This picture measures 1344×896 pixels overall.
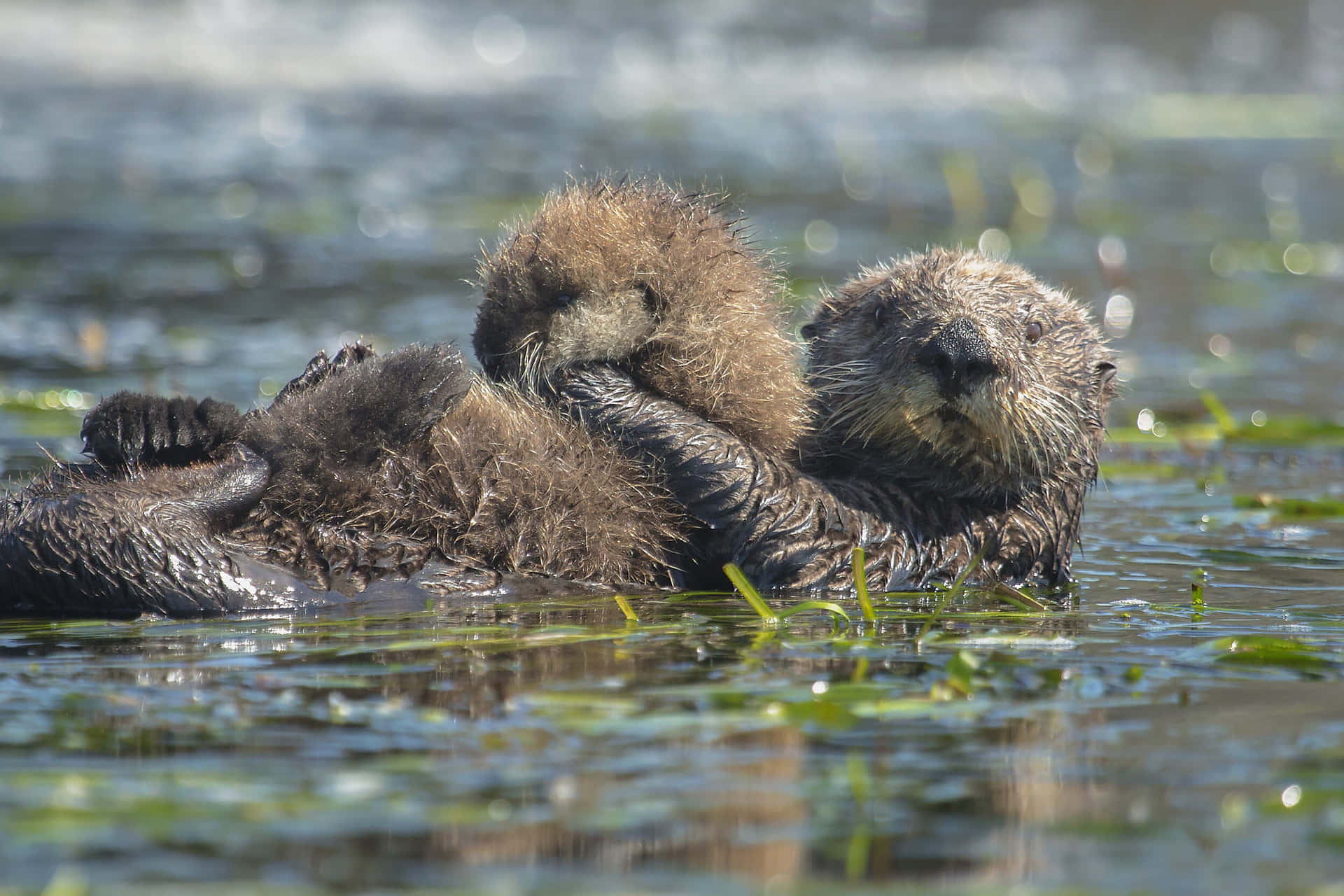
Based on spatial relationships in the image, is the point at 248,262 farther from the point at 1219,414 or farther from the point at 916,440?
the point at 916,440

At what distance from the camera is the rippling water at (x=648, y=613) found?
2613 mm

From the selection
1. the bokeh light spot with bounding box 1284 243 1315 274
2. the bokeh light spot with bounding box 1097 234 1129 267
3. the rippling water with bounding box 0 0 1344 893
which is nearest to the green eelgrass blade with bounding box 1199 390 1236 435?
the rippling water with bounding box 0 0 1344 893

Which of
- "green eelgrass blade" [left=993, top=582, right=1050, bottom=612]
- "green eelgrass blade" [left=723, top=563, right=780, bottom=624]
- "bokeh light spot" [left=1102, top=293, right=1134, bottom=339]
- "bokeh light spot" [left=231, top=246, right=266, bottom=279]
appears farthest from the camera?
"bokeh light spot" [left=231, top=246, right=266, bottom=279]

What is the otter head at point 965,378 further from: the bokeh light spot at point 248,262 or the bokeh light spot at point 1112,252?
the bokeh light spot at point 248,262

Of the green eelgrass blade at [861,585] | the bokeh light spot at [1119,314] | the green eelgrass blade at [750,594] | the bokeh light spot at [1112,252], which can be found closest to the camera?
the green eelgrass blade at [750,594]

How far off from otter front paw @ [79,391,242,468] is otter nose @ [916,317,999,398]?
2050 mm

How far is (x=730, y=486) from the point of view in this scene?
4695 millimetres

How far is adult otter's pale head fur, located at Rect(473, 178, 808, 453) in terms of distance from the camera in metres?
4.59

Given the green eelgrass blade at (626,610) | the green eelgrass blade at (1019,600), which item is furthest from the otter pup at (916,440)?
the green eelgrass blade at (626,610)

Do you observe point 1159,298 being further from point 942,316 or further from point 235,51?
point 235,51

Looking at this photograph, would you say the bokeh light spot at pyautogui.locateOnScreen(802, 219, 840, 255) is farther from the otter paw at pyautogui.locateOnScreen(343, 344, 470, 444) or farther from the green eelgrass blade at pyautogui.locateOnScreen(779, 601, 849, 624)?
the green eelgrass blade at pyautogui.locateOnScreen(779, 601, 849, 624)

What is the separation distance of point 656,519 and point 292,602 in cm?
110

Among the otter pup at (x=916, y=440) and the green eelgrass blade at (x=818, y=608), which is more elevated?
the otter pup at (x=916, y=440)

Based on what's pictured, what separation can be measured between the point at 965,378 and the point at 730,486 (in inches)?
31.0
